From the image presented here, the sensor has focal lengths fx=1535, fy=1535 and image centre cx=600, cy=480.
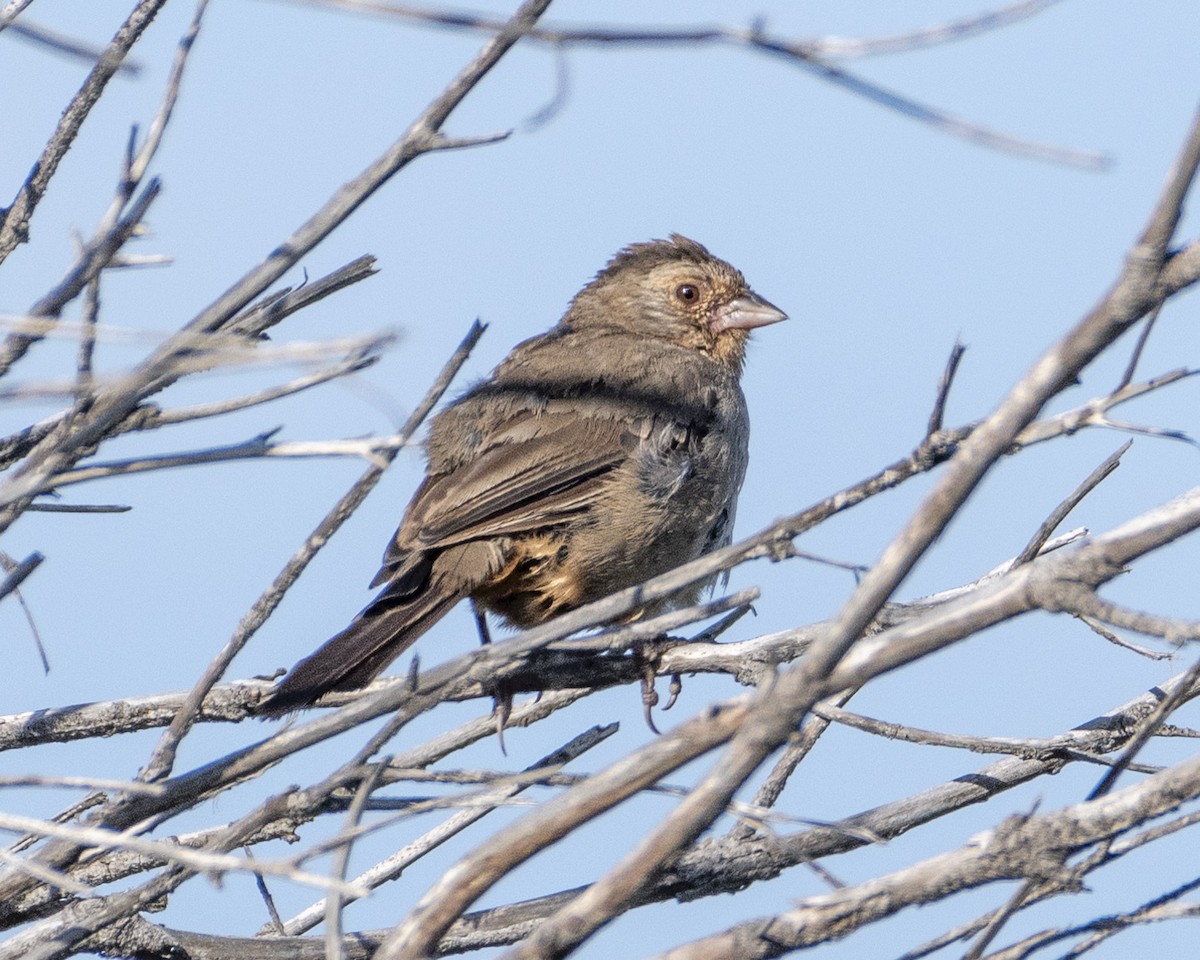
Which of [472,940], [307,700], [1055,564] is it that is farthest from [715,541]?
[1055,564]

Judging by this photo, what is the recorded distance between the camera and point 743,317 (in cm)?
651

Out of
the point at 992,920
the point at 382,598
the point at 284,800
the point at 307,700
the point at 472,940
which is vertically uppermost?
the point at 382,598

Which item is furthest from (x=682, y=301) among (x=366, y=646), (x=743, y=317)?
(x=366, y=646)

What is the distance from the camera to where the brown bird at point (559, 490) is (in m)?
4.83

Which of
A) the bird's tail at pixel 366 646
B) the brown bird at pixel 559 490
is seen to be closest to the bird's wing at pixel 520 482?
the brown bird at pixel 559 490

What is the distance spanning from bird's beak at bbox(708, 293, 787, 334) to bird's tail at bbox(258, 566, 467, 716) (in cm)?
216

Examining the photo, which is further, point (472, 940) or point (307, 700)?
point (307, 700)

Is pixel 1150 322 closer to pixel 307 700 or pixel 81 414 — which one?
pixel 81 414

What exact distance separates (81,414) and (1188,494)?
203 cm

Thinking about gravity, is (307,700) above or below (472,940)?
above

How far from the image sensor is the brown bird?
483 centimetres

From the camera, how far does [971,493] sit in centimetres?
217

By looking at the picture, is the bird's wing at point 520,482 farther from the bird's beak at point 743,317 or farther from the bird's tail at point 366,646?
the bird's beak at point 743,317

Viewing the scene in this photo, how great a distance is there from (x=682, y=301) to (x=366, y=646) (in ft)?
8.87
